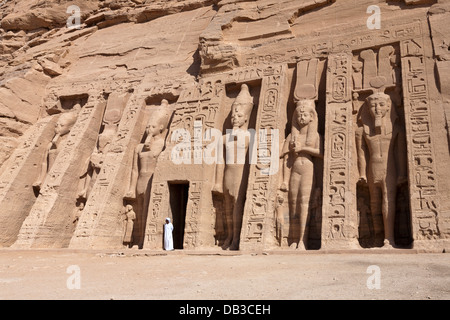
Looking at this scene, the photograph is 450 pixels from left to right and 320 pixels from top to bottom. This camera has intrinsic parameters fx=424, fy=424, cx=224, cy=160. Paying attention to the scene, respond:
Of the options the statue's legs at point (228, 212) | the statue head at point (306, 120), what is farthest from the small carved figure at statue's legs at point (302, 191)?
the statue's legs at point (228, 212)

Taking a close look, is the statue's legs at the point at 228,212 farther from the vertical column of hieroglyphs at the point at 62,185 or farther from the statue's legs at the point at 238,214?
the vertical column of hieroglyphs at the point at 62,185

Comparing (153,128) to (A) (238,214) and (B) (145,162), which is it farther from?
A: (A) (238,214)

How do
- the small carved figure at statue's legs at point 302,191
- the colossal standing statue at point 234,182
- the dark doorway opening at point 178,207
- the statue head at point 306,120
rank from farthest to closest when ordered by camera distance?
the dark doorway opening at point 178,207, the colossal standing statue at point 234,182, the statue head at point 306,120, the small carved figure at statue's legs at point 302,191

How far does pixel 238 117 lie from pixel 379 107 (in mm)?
2775

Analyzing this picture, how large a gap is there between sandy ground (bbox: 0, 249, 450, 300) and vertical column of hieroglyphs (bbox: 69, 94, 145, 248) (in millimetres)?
2524

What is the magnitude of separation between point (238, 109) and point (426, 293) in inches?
241

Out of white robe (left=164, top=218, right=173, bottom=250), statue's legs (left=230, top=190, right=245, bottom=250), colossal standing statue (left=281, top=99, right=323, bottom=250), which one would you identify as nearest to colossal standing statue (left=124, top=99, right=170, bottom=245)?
white robe (left=164, top=218, right=173, bottom=250)

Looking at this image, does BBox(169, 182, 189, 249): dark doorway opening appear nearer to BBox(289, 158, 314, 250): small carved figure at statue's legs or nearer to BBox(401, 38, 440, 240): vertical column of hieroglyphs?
BBox(289, 158, 314, 250): small carved figure at statue's legs

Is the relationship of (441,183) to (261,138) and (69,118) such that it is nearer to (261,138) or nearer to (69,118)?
(261,138)

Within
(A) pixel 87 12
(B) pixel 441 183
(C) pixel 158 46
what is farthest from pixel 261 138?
(A) pixel 87 12

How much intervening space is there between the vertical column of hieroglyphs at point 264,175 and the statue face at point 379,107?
1.74 metres

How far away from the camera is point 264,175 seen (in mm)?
7918

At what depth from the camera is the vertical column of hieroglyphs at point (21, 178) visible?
10.3m

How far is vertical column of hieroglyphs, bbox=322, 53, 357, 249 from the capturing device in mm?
6875
